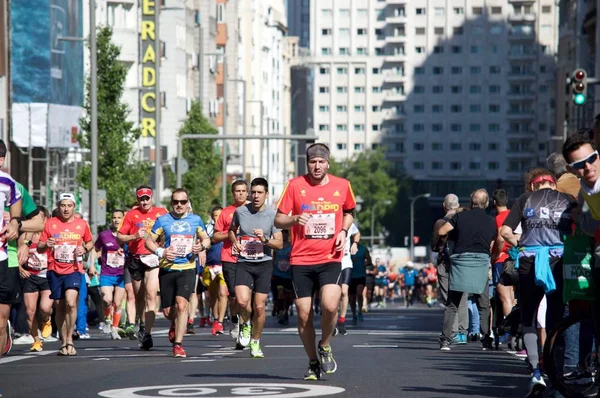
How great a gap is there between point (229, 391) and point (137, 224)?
8.81m

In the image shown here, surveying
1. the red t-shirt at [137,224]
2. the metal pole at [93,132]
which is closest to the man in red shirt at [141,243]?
the red t-shirt at [137,224]

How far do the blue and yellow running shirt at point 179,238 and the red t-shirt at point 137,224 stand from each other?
7.73ft

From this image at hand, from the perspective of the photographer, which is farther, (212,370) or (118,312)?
Answer: (118,312)

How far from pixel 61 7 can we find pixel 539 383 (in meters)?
44.9

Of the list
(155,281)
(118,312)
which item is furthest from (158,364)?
(118,312)

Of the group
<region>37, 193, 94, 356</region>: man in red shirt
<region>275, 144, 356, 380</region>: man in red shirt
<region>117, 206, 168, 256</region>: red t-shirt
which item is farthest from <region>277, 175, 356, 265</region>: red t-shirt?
<region>117, 206, 168, 256</region>: red t-shirt

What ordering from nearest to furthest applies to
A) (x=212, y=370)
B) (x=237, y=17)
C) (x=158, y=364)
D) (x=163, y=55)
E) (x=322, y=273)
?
(x=322, y=273) < (x=212, y=370) < (x=158, y=364) < (x=163, y=55) < (x=237, y=17)

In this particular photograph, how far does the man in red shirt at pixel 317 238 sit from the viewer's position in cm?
1420

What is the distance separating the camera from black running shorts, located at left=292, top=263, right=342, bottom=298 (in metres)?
14.3

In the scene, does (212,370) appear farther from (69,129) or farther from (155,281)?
(69,129)

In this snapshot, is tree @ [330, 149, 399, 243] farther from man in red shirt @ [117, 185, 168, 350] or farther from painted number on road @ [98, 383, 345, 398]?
painted number on road @ [98, 383, 345, 398]

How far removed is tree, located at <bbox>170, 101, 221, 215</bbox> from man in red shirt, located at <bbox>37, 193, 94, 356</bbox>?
47804 mm

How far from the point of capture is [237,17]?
377 feet

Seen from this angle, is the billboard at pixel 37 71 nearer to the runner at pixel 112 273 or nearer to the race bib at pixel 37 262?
the runner at pixel 112 273
